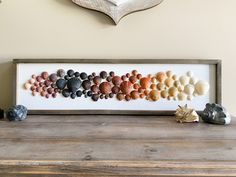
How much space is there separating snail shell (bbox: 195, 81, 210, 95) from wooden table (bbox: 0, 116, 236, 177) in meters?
0.18

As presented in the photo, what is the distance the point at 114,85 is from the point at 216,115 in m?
0.41

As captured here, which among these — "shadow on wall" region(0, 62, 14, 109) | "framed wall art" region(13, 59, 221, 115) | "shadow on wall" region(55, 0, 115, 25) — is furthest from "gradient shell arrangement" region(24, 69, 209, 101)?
"shadow on wall" region(55, 0, 115, 25)

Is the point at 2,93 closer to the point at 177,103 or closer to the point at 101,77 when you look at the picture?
the point at 101,77

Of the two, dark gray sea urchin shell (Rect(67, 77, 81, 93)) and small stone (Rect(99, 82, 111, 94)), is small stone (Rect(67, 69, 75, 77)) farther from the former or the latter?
small stone (Rect(99, 82, 111, 94))

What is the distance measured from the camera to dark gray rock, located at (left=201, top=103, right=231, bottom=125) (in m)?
0.88

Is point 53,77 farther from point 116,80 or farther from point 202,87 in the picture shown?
point 202,87

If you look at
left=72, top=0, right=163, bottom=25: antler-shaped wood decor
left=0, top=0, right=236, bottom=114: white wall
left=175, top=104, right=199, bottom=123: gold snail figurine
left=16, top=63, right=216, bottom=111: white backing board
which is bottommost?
left=175, top=104, right=199, bottom=123: gold snail figurine

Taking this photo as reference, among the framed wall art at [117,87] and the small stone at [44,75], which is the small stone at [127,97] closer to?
the framed wall art at [117,87]

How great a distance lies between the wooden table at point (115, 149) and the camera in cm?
54

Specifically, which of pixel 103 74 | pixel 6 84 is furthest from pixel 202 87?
pixel 6 84

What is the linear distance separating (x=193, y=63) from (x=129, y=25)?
313 millimetres

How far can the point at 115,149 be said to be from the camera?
62 centimetres

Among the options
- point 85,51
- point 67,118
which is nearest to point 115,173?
point 67,118

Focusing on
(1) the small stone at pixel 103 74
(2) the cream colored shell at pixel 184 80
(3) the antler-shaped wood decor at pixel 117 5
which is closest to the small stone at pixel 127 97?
(1) the small stone at pixel 103 74
